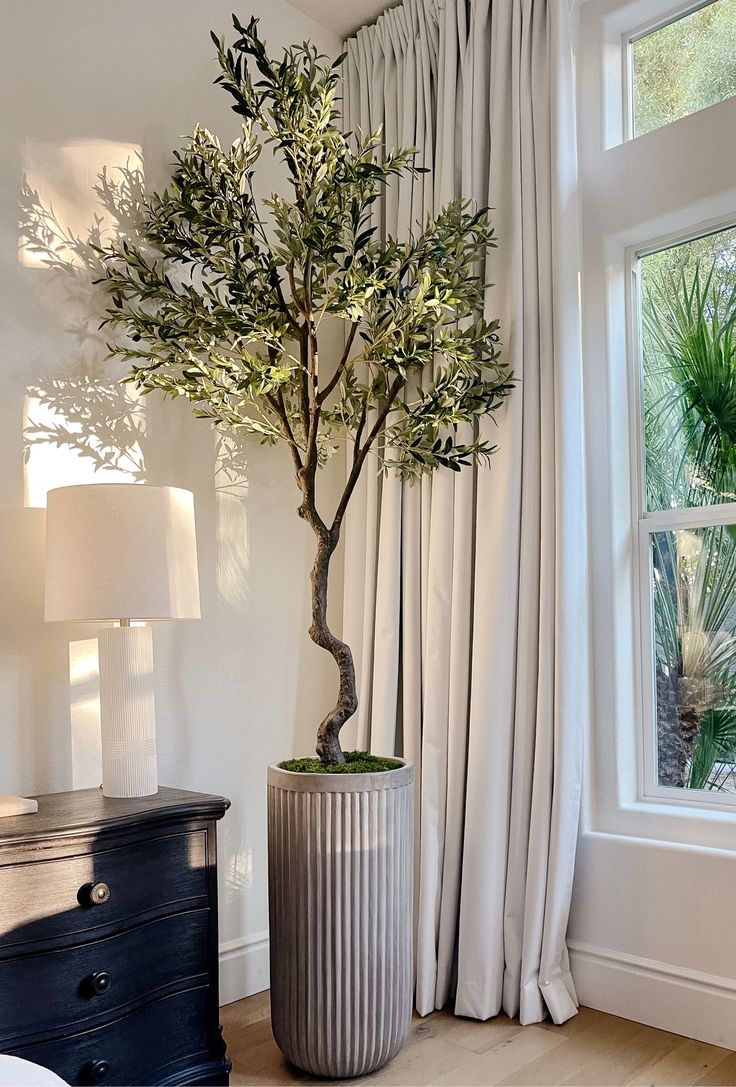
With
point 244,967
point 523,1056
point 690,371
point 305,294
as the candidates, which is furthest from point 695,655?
point 244,967

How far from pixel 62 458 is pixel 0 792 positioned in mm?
807

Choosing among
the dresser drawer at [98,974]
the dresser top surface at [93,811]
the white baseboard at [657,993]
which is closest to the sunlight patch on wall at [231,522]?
the dresser top surface at [93,811]

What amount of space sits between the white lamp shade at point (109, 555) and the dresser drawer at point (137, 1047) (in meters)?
0.82

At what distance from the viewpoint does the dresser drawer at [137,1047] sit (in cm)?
181

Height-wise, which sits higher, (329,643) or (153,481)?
(153,481)

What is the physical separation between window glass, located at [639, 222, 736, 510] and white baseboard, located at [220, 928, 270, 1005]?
1662 millimetres

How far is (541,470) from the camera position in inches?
Result: 102

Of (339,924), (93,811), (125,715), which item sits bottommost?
(339,924)

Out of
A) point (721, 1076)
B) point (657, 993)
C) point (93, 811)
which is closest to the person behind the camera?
point (93, 811)

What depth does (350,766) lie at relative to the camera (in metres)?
2.29

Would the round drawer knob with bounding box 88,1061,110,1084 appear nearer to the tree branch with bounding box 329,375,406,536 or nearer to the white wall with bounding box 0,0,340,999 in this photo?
the white wall with bounding box 0,0,340,999

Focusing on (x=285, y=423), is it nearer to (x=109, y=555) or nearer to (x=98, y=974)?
(x=109, y=555)

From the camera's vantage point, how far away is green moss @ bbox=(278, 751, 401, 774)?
2.26 metres

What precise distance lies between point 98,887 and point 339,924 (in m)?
0.57
